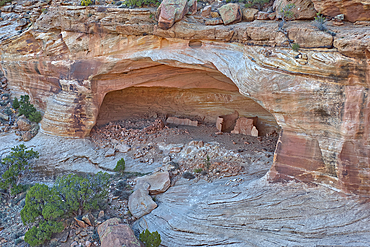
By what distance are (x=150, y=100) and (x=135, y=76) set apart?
141 inches

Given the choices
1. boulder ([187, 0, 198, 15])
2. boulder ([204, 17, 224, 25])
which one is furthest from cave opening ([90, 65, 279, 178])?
boulder ([204, 17, 224, 25])

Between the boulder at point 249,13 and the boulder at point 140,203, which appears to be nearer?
the boulder at point 140,203

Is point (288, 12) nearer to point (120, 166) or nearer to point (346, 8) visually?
point (346, 8)

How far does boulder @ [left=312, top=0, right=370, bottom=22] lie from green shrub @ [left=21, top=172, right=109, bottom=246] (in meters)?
9.51

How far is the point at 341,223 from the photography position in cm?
795

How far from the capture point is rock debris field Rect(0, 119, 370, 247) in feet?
26.9

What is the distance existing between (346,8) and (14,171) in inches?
546

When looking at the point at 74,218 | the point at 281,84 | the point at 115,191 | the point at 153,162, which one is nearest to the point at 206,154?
the point at 153,162

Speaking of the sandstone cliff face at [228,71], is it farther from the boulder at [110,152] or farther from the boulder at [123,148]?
the boulder at [123,148]

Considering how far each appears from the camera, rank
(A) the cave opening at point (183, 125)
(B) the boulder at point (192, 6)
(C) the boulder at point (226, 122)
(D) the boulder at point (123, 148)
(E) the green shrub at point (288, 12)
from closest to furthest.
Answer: (E) the green shrub at point (288, 12)
(B) the boulder at point (192, 6)
(A) the cave opening at point (183, 125)
(D) the boulder at point (123, 148)
(C) the boulder at point (226, 122)

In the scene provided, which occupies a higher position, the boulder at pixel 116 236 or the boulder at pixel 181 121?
the boulder at pixel 181 121

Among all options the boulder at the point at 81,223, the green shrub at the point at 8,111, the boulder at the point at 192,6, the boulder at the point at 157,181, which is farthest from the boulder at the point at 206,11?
the green shrub at the point at 8,111

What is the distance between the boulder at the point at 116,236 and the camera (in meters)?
8.05

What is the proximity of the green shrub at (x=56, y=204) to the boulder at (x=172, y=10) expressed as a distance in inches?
272
